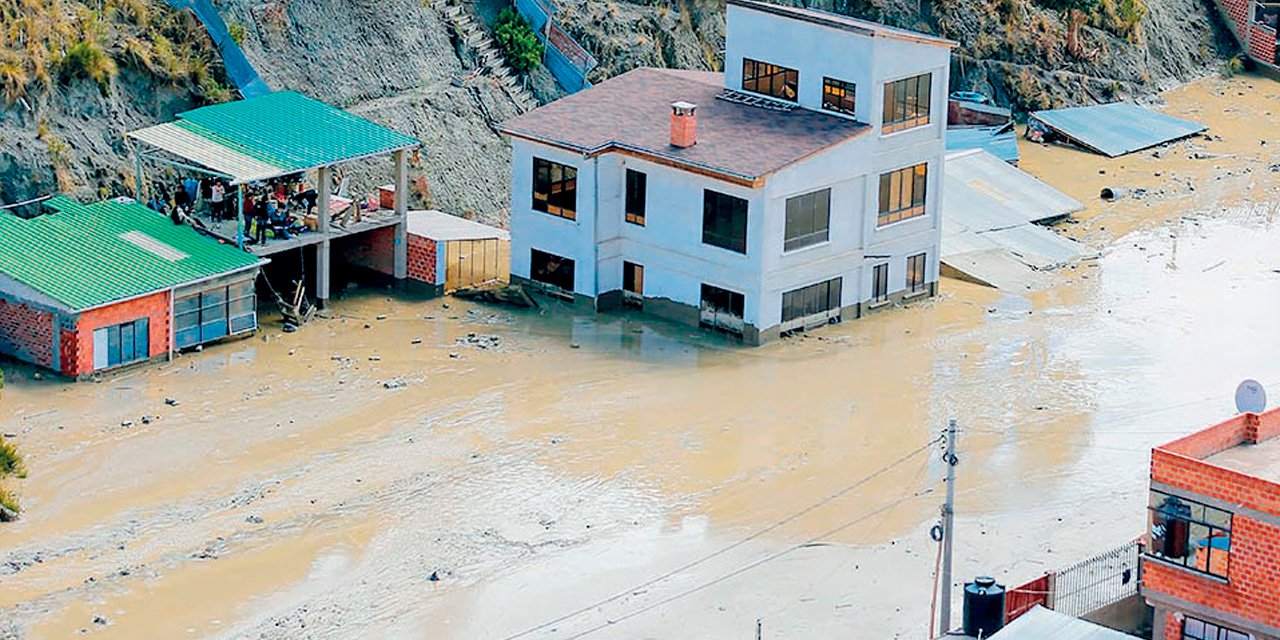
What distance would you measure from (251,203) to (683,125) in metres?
11.6

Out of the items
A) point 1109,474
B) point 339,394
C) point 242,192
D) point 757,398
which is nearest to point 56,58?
point 242,192

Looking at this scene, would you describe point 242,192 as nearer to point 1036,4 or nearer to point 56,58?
point 56,58

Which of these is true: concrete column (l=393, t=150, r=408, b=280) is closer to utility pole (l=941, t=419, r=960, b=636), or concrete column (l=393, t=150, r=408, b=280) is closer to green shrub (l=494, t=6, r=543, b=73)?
green shrub (l=494, t=6, r=543, b=73)

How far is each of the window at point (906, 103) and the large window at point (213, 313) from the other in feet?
58.1

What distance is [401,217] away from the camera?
65.6 m

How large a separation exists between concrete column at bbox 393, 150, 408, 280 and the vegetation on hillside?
22.5 feet

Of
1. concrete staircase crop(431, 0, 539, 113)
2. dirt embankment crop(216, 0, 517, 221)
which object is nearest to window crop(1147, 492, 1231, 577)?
dirt embankment crop(216, 0, 517, 221)

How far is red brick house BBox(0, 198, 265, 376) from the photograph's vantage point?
57438 mm

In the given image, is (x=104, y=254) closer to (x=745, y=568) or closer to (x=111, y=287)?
(x=111, y=287)

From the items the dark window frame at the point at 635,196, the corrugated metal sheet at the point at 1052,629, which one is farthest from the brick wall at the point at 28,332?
the corrugated metal sheet at the point at 1052,629

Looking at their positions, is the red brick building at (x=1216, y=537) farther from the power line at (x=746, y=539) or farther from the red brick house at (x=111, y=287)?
the red brick house at (x=111, y=287)

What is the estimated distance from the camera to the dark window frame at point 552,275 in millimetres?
65438

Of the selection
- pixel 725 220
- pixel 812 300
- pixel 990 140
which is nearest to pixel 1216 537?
pixel 725 220

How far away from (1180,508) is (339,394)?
23.4m
